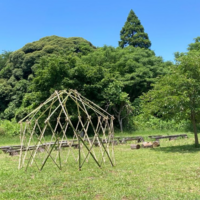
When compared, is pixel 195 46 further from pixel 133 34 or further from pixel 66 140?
pixel 66 140

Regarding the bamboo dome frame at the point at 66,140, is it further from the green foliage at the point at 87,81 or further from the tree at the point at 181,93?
the green foliage at the point at 87,81

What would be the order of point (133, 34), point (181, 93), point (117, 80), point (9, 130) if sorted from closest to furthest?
point (181, 93) → point (9, 130) → point (117, 80) → point (133, 34)

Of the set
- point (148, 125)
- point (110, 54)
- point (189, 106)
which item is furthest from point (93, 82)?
point (189, 106)

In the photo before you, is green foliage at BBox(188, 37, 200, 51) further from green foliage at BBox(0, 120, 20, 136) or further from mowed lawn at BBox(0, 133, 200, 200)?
mowed lawn at BBox(0, 133, 200, 200)

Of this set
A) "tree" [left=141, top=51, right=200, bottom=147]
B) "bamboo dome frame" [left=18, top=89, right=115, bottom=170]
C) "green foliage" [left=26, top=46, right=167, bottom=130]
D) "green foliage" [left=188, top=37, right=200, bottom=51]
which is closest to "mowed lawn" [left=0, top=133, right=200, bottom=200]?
"bamboo dome frame" [left=18, top=89, right=115, bottom=170]

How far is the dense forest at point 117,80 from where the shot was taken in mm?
10688

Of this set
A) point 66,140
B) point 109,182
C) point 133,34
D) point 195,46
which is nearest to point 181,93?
point 66,140

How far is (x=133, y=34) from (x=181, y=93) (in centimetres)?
2558

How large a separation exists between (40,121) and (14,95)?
331 inches

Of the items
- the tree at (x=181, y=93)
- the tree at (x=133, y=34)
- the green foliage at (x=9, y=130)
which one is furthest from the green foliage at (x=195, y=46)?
the green foliage at (x=9, y=130)

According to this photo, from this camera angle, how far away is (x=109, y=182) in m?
5.88

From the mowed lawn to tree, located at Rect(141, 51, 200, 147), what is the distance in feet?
9.15

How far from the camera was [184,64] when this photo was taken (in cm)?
1075

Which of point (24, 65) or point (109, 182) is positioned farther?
point (24, 65)
